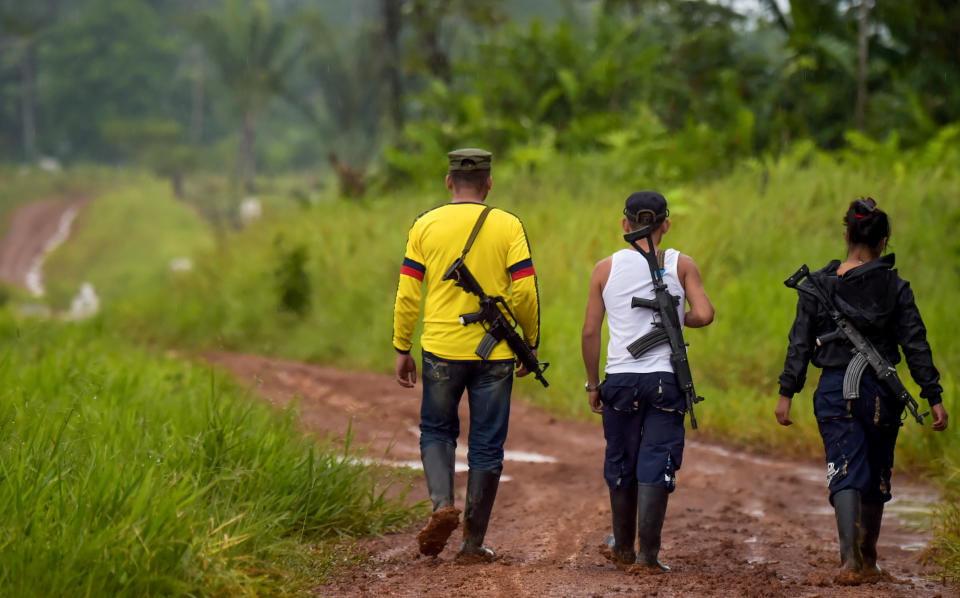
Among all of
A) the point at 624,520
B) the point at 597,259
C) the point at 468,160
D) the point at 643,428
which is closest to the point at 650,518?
the point at 624,520

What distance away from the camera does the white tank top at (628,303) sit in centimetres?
504

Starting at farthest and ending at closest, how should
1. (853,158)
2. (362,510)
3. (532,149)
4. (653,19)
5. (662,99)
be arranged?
1. (653,19)
2. (662,99)
3. (532,149)
4. (853,158)
5. (362,510)

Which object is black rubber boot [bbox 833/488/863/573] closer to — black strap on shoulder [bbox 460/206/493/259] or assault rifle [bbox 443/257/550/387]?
assault rifle [bbox 443/257/550/387]

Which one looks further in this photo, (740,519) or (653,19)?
(653,19)

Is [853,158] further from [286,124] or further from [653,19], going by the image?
[286,124]

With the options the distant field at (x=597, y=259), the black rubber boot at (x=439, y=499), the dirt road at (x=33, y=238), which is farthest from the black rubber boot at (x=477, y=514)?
the dirt road at (x=33, y=238)

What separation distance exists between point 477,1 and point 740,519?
61.6 feet

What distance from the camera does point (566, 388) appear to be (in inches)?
431

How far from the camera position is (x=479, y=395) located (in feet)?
17.4

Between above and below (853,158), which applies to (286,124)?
above

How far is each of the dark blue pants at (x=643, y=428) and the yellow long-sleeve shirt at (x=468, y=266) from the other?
0.63m

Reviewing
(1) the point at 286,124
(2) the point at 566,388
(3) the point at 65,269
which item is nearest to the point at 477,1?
(2) the point at 566,388

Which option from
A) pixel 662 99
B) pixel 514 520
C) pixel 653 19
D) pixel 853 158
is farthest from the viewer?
pixel 653 19

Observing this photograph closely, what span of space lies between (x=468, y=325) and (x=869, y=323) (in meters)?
1.94
